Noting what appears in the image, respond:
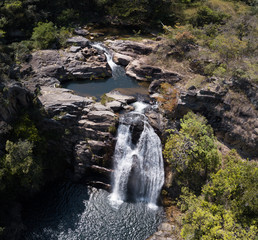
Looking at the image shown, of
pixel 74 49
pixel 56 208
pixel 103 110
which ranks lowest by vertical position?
pixel 56 208

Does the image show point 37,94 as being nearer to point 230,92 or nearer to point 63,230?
point 63,230

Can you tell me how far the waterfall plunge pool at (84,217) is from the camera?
19094 millimetres

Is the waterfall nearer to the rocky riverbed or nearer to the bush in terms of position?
the rocky riverbed

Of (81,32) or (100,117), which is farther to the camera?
(81,32)

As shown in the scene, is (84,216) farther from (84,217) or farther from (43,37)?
(43,37)

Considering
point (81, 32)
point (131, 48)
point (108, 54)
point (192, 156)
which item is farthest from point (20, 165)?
point (81, 32)

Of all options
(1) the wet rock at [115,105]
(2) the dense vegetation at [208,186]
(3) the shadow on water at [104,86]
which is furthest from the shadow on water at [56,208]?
(3) the shadow on water at [104,86]

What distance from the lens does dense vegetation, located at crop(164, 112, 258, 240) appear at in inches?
655

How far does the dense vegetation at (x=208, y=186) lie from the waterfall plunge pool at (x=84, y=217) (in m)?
4.01

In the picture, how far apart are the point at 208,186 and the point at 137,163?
7251 mm

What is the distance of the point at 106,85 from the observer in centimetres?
3083

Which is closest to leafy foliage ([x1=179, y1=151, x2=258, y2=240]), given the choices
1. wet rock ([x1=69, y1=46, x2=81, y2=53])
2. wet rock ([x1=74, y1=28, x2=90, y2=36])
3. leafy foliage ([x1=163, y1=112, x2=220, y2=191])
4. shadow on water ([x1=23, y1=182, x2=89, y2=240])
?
leafy foliage ([x1=163, y1=112, x2=220, y2=191])

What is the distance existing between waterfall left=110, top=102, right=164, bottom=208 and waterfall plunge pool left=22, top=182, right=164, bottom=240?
1.25 m

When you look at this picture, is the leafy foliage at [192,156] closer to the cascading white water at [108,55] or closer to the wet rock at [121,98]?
the wet rock at [121,98]
